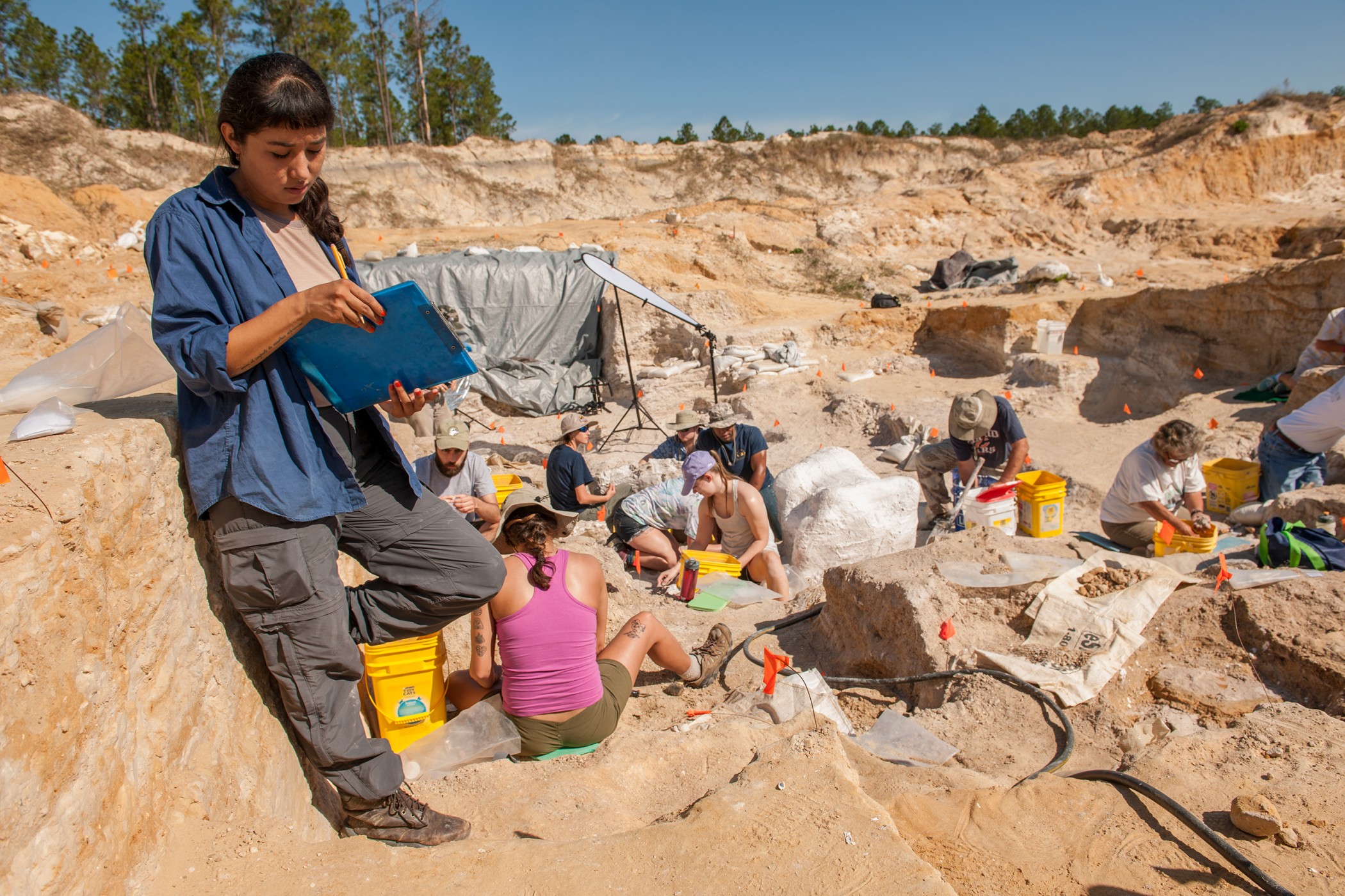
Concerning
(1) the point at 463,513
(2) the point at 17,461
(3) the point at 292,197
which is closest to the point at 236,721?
(2) the point at 17,461

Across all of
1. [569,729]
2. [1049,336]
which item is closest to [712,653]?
[569,729]

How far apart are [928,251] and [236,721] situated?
19.4m

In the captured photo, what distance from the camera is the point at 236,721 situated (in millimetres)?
1886

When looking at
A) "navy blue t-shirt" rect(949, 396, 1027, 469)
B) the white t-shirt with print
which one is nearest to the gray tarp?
"navy blue t-shirt" rect(949, 396, 1027, 469)

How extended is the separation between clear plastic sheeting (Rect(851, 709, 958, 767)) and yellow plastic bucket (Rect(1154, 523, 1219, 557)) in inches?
90.7

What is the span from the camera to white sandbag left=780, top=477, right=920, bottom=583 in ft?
15.8

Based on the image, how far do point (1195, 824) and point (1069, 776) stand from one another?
1.27 ft

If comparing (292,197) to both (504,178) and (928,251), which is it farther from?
(504,178)

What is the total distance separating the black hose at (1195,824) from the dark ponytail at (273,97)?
9.14 feet

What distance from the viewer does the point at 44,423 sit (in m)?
1.81

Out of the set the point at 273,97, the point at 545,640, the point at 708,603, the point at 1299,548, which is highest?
the point at 273,97

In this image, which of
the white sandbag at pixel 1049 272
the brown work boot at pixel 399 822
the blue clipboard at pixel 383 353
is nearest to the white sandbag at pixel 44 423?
the blue clipboard at pixel 383 353

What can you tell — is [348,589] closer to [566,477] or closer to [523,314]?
[566,477]

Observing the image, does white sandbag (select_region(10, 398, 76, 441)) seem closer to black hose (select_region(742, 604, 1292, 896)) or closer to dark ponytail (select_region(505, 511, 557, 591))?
dark ponytail (select_region(505, 511, 557, 591))
